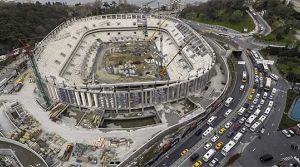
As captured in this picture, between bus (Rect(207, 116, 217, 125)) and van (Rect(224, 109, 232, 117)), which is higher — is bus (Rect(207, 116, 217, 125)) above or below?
below

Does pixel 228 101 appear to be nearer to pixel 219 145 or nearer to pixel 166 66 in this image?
pixel 219 145

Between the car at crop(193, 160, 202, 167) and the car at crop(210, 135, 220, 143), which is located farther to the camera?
the car at crop(210, 135, 220, 143)

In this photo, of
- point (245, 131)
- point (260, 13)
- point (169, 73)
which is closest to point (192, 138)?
point (245, 131)

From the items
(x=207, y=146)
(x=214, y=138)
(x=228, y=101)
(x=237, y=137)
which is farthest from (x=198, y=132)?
(x=228, y=101)

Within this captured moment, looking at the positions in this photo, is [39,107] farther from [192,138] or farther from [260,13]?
[260,13]

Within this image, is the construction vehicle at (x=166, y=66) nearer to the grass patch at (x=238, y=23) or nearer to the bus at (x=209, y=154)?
the grass patch at (x=238, y=23)

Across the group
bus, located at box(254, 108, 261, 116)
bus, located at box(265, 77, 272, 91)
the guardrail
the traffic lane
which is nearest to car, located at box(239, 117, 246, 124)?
bus, located at box(254, 108, 261, 116)

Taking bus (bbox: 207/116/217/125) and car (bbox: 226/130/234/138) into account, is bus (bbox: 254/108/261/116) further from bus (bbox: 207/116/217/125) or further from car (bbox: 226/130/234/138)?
bus (bbox: 207/116/217/125)
